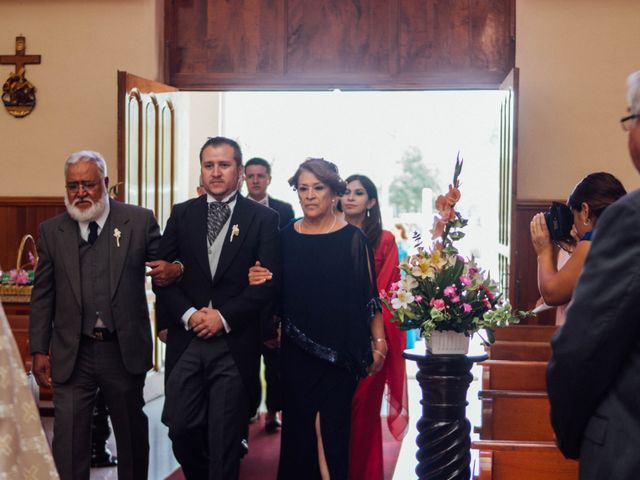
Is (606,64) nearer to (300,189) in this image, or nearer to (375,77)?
(375,77)

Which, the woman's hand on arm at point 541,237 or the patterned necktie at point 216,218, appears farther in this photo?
the patterned necktie at point 216,218

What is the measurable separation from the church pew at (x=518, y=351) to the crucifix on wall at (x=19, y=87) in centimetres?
524

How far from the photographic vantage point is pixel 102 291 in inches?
198

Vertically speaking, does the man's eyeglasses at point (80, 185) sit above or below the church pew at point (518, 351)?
above

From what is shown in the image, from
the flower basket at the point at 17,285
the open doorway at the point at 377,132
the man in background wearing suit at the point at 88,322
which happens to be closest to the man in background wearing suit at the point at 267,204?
the flower basket at the point at 17,285

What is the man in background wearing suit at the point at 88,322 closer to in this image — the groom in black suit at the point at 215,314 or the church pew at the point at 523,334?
the groom in black suit at the point at 215,314

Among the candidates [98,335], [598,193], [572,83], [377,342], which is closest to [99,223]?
[98,335]

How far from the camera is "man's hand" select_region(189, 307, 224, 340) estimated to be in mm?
4910

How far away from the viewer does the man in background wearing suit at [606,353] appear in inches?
87.4

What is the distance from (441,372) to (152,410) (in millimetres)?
4287

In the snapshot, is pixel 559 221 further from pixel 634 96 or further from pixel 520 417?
pixel 634 96

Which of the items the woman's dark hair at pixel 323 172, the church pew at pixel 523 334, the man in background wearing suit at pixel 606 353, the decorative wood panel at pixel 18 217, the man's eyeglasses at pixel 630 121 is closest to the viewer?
the man in background wearing suit at pixel 606 353

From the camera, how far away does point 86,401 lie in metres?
5.00

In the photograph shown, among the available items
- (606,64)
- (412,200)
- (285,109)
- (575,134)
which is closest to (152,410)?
(575,134)
